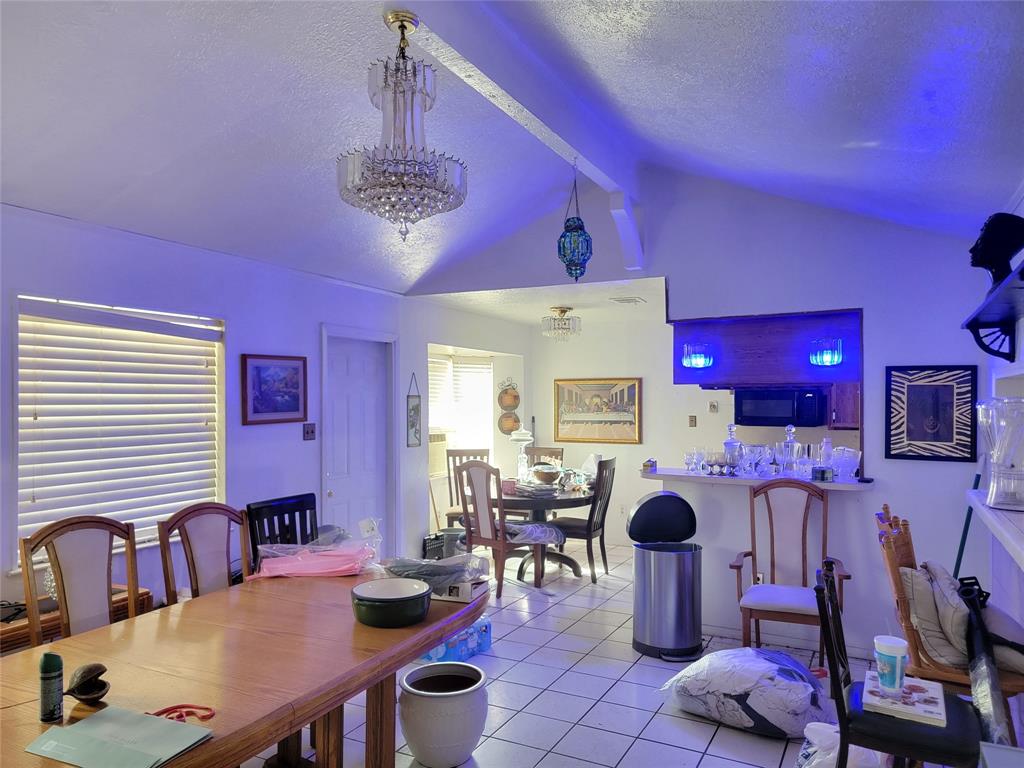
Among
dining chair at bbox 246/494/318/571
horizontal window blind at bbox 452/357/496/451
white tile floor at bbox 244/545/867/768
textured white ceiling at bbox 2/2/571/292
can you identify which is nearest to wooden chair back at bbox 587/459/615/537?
white tile floor at bbox 244/545/867/768

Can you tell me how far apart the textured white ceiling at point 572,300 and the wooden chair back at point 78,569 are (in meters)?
3.31

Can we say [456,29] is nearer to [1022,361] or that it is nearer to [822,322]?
[1022,361]

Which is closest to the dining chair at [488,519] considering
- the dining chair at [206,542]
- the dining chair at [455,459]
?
the dining chair at [455,459]

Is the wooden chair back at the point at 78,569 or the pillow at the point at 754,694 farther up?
the wooden chair back at the point at 78,569

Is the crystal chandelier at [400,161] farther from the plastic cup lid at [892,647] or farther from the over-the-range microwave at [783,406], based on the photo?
the over-the-range microwave at [783,406]

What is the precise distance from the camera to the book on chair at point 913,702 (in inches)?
77.6

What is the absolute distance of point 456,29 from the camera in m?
2.40

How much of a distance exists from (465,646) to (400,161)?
112 inches

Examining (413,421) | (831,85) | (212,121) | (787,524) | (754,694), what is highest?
(212,121)

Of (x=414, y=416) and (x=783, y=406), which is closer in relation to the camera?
(x=783, y=406)

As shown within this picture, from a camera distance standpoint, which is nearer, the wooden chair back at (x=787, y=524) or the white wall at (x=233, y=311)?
the white wall at (x=233, y=311)

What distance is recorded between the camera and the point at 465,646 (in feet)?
12.9

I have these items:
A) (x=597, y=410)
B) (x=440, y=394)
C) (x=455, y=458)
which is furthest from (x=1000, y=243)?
(x=440, y=394)

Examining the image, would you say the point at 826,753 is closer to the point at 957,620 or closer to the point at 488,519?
the point at 957,620
